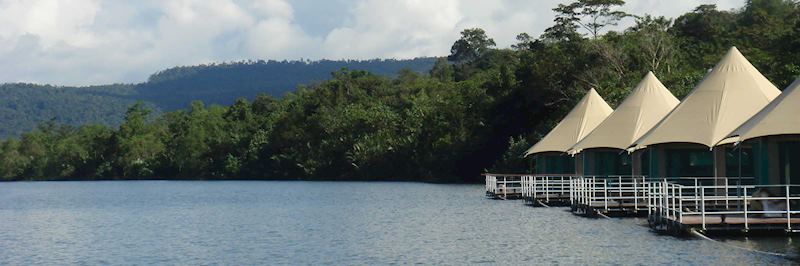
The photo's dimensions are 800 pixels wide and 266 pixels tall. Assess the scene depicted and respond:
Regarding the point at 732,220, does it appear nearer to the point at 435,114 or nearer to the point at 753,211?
the point at 753,211

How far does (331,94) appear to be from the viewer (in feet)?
402

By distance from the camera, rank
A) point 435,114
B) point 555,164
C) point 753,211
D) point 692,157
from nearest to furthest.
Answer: point 753,211 → point 692,157 → point 555,164 → point 435,114

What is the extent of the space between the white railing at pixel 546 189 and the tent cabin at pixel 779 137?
59.1ft

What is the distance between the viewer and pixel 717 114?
36656 millimetres

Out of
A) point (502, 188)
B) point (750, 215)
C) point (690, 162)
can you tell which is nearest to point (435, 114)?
point (502, 188)

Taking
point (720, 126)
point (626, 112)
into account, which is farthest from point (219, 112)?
point (720, 126)

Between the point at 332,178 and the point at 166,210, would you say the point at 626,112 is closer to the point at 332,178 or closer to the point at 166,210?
the point at 166,210

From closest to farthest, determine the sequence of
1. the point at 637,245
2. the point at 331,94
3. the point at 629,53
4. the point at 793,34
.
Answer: the point at 637,245
the point at 793,34
the point at 629,53
the point at 331,94

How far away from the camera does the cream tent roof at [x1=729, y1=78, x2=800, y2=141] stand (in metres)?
29.1

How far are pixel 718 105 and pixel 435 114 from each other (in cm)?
6410

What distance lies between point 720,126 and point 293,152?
85293 millimetres

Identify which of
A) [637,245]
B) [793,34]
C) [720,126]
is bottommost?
[637,245]

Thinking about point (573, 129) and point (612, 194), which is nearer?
point (612, 194)

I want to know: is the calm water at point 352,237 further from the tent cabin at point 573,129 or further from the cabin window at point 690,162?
the tent cabin at point 573,129
